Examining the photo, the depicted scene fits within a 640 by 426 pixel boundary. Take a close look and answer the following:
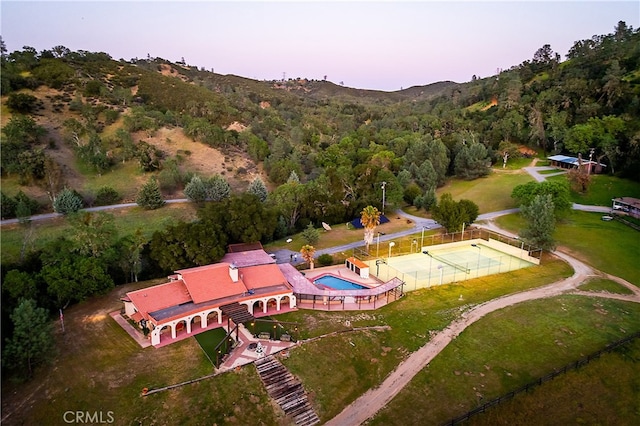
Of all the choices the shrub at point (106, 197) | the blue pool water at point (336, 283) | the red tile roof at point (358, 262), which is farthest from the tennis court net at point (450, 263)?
the shrub at point (106, 197)

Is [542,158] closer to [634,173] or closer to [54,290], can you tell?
[634,173]

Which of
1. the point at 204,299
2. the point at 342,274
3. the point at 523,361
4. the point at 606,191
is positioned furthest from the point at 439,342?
the point at 606,191

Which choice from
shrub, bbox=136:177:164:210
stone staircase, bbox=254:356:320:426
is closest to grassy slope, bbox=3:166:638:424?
stone staircase, bbox=254:356:320:426

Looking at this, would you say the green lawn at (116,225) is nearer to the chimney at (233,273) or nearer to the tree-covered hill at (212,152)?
the tree-covered hill at (212,152)

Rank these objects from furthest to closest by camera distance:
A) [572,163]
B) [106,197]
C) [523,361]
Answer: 1. [572,163]
2. [106,197]
3. [523,361]

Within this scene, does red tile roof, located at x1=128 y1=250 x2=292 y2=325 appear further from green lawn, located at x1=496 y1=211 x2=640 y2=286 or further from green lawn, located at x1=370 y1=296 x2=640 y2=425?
green lawn, located at x1=496 y1=211 x2=640 y2=286

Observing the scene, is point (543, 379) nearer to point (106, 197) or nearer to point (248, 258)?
point (248, 258)
